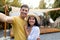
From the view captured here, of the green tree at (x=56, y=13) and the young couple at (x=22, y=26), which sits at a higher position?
the young couple at (x=22, y=26)

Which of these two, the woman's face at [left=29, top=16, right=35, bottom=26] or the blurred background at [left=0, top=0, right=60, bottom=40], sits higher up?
the woman's face at [left=29, top=16, right=35, bottom=26]

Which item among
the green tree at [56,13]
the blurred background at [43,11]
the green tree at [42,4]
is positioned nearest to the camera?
the blurred background at [43,11]

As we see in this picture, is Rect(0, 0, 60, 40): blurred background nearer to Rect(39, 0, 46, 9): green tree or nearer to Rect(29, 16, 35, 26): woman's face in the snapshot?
Rect(39, 0, 46, 9): green tree

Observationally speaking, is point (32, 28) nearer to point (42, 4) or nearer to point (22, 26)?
point (22, 26)

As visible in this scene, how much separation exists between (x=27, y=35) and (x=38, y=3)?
13659mm

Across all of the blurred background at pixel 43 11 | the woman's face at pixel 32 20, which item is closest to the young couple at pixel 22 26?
the woman's face at pixel 32 20

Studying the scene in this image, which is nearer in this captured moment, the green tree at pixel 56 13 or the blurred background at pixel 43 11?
the blurred background at pixel 43 11

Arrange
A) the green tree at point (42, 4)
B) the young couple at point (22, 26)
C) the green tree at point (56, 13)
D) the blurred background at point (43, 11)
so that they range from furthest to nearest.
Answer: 1. the green tree at point (42, 4)
2. the green tree at point (56, 13)
3. the blurred background at point (43, 11)
4. the young couple at point (22, 26)

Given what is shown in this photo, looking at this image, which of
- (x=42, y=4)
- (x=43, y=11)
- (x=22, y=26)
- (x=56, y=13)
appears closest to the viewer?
(x=22, y=26)

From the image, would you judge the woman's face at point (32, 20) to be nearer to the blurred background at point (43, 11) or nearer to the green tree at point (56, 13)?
the blurred background at point (43, 11)

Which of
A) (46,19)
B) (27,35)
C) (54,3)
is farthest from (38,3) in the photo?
(27,35)

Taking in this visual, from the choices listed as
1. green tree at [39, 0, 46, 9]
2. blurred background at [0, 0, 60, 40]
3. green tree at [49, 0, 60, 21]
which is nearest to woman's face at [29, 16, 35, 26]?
blurred background at [0, 0, 60, 40]

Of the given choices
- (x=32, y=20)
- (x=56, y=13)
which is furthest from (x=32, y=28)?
(x=56, y=13)

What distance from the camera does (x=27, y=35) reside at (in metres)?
1.71
